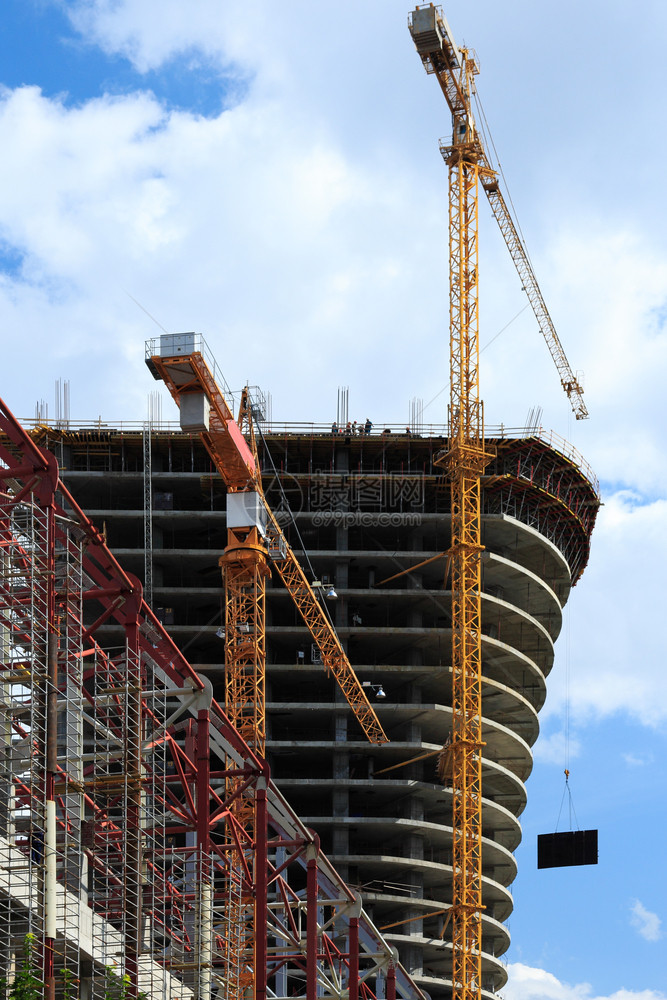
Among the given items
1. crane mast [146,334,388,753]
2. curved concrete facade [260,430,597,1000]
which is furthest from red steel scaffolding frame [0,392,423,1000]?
curved concrete facade [260,430,597,1000]

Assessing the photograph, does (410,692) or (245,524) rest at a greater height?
(245,524)

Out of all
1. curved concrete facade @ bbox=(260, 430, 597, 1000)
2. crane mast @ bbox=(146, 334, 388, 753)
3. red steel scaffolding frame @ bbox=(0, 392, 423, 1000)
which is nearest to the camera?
red steel scaffolding frame @ bbox=(0, 392, 423, 1000)

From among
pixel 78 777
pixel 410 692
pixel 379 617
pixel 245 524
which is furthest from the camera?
pixel 379 617

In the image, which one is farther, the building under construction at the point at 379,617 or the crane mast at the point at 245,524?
the building under construction at the point at 379,617

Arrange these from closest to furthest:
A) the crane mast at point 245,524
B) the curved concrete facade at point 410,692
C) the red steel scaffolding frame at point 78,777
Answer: the red steel scaffolding frame at point 78,777, the crane mast at point 245,524, the curved concrete facade at point 410,692

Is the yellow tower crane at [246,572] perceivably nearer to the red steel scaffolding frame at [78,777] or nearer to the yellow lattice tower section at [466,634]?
the yellow lattice tower section at [466,634]

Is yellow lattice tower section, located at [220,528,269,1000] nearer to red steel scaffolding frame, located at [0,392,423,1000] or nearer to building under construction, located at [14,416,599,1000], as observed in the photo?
building under construction, located at [14,416,599,1000]

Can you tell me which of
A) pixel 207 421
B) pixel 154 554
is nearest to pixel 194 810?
pixel 207 421

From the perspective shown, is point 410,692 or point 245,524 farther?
point 410,692

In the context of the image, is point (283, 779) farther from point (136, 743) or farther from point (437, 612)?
point (136, 743)

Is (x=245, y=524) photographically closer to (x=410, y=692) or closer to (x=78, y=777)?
(x=410, y=692)

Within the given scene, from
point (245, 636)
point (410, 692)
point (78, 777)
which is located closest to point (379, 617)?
point (410, 692)

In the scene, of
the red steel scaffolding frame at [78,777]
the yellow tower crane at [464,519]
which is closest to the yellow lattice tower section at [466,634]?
the yellow tower crane at [464,519]

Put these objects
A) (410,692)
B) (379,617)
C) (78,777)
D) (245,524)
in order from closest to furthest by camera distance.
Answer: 1. (78,777)
2. (245,524)
3. (410,692)
4. (379,617)
